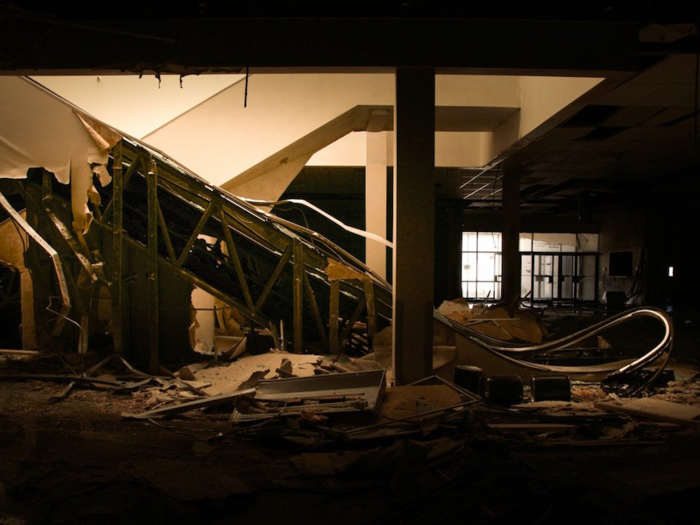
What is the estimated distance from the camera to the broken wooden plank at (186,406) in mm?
4761

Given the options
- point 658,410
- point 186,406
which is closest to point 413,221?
point 186,406

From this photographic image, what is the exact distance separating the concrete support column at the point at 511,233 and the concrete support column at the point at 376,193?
4.72 meters

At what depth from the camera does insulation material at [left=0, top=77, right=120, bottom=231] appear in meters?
5.97

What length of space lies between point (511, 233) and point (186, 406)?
1073cm

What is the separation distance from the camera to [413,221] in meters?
5.38

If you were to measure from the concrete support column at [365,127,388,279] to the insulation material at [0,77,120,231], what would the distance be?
5.38 metres

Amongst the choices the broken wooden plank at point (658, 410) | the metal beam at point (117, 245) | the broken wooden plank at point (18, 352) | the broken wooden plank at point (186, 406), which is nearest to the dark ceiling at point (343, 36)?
the metal beam at point (117, 245)

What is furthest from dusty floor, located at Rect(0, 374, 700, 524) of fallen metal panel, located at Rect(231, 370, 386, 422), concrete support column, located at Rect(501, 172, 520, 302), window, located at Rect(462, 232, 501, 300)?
window, located at Rect(462, 232, 501, 300)

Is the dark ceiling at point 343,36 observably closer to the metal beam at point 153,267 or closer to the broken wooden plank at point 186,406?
the metal beam at point 153,267

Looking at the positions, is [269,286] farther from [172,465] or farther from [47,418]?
[172,465]

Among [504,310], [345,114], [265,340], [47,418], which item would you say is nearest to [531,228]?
[504,310]

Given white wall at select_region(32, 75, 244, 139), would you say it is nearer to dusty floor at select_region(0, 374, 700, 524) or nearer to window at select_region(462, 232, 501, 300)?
dusty floor at select_region(0, 374, 700, 524)

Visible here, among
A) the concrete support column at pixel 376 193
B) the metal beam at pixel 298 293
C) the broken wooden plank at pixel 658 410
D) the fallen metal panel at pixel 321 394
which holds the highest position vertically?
the concrete support column at pixel 376 193

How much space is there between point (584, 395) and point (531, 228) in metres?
16.6
